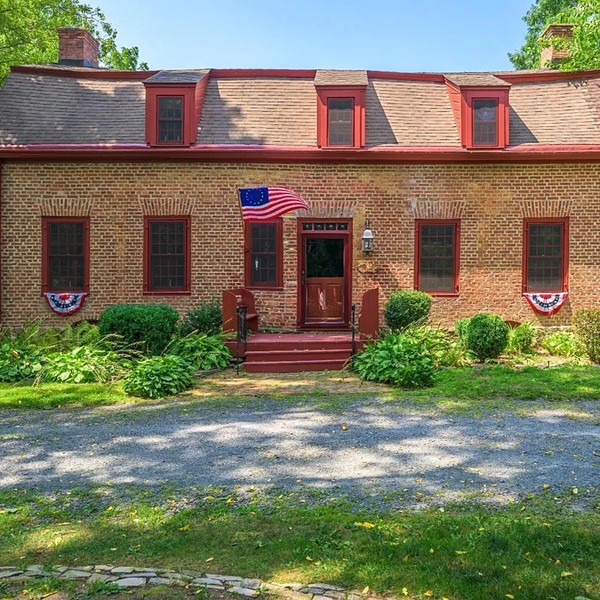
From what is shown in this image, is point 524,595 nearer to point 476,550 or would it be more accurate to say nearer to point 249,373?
point 476,550

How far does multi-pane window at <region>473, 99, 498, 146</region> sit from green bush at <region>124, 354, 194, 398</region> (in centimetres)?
848

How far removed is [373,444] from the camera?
6.39 metres

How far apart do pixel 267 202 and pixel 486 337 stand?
5.14 metres

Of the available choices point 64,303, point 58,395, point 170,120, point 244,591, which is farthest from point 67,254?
point 244,591

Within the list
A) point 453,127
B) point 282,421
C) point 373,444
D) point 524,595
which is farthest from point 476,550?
point 453,127

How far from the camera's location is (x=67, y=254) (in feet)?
44.3

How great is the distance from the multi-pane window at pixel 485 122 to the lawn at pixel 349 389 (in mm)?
5693

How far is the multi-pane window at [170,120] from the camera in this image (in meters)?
13.5

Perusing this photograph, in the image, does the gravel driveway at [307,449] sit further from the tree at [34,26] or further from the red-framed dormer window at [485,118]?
the tree at [34,26]

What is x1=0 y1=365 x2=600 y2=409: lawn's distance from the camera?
8.52 meters

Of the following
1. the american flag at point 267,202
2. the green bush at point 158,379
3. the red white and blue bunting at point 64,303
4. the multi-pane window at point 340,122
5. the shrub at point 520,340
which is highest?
the multi-pane window at point 340,122

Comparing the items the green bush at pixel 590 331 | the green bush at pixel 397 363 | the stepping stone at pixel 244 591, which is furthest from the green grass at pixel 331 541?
the green bush at pixel 590 331

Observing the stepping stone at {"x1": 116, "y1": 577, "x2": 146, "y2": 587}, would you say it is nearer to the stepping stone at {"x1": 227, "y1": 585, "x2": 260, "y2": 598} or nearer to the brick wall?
the stepping stone at {"x1": 227, "y1": 585, "x2": 260, "y2": 598}

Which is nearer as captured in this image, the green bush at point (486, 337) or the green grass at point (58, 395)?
the green grass at point (58, 395)
